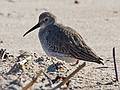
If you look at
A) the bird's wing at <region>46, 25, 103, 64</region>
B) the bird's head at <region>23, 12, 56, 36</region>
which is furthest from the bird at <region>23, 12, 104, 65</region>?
the bird's head at <region>23, 12, 56, 36</region>

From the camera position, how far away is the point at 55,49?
976 cm

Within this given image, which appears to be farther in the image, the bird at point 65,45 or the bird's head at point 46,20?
the bird's head at point 46,20

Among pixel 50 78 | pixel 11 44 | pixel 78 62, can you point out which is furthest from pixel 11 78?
pixel 11 44

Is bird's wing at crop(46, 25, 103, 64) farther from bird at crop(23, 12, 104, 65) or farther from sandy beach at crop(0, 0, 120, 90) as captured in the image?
sandy beach at crop(0, 0, 120, 90)

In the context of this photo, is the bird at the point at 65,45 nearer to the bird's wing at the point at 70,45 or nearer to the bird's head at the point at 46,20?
the bird's wing at the point at 70,45

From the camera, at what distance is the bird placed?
9.30m

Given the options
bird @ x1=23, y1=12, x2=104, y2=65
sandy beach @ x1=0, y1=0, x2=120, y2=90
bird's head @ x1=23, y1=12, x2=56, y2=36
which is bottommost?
sandy beach @ x1=0, y1=0, x2=120, y2=90

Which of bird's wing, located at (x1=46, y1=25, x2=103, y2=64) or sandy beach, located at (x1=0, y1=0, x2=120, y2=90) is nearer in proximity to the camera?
sandy beach, located at (x1=0, y1=0, x2=120, y2=90)

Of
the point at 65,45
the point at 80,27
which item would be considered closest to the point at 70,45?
the point at 65,45

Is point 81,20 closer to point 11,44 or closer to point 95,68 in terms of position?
point 11,44

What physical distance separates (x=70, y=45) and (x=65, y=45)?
10 centimetres

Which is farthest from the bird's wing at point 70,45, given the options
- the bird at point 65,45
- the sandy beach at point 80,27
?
the sandy beach at point 80,27

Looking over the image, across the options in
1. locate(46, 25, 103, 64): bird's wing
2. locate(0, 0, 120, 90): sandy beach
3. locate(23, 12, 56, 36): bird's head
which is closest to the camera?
locate(0, 0, 120, 90): sandy beach

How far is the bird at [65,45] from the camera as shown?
9.30 m
